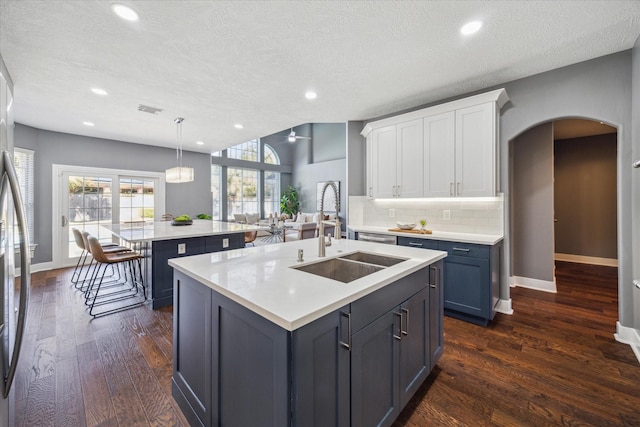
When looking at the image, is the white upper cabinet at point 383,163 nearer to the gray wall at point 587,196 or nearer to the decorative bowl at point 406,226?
the decorative bowl at point 406,226

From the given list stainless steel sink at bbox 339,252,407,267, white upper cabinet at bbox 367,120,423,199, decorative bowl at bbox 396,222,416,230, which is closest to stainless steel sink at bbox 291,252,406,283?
stainless steel sink at bbox 339,252,407,267

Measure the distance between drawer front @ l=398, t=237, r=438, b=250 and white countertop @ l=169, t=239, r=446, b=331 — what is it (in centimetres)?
110

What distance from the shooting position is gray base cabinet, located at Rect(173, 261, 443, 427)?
0.94 metres

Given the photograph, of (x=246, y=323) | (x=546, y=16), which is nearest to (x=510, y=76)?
(x=546, y=16)

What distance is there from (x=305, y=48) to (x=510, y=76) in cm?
221

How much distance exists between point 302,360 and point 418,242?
2462 millimetres

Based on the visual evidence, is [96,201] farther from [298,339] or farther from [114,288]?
[298,339]

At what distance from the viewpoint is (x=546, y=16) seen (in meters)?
1.98

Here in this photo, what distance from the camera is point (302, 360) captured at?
0.93 m

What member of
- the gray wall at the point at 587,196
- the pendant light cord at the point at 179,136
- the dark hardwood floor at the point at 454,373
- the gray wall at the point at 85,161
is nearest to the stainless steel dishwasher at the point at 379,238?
the dark hardwood floor at the point at 454,373

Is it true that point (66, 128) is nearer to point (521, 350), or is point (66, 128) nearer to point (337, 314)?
point (337, 314)

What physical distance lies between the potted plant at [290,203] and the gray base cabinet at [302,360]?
8.87 meters

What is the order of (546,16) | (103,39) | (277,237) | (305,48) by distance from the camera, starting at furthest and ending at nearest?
(277,237) < (305,48) < (103,39) < (546,16)

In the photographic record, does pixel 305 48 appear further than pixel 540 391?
Yes
